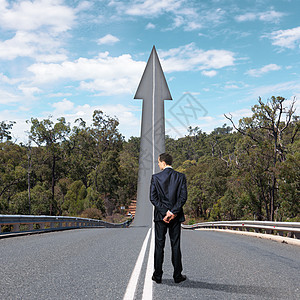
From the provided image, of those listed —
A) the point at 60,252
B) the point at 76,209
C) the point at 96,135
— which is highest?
the point at 96,135

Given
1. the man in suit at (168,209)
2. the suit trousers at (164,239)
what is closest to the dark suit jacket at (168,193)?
the man in suit at (168,209)

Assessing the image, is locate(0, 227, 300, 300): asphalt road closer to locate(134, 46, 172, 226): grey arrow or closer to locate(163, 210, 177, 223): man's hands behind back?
locate(163, 210, 177, 223): man's hands behind back

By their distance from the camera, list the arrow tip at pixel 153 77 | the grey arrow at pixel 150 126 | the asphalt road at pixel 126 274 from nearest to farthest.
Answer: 1. the asphalt road at pixel 126 274
2. the arrow tip at pixel 153 77
3. the grey arrow at pixel 150 126

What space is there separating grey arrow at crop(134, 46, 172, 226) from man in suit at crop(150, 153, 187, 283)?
97.2ft

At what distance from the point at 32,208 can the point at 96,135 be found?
3178cm

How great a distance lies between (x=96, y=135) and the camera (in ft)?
267

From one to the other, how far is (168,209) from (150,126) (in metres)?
33.1

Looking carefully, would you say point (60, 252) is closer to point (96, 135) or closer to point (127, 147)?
point (96, 135)

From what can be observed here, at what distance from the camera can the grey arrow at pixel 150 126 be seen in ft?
112

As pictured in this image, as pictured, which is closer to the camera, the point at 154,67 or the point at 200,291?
the point at 200,291

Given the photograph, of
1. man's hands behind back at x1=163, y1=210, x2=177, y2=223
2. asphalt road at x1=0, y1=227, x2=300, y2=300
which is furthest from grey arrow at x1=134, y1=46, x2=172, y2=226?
man's hands behind back at x1=163, y1=210, x2=177, y2=223

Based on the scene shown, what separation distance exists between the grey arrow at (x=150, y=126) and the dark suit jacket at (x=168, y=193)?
29.8 metres

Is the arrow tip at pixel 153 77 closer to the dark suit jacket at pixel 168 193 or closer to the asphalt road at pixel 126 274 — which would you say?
the asphalt road at pixel 126 274

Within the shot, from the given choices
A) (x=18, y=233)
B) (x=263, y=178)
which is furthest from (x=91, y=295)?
(x=263, y=178)
